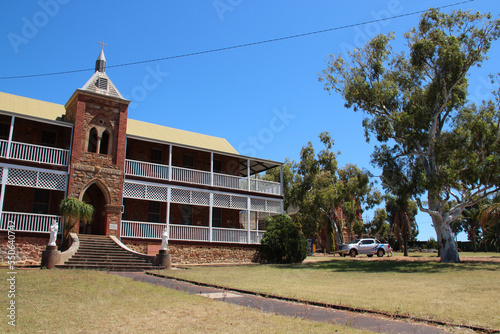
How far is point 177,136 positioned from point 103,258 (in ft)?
38.9

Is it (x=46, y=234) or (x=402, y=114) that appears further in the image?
(x=402, y=114)

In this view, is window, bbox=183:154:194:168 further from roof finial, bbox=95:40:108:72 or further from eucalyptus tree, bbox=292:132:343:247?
eucalyptus tree, bbox=292:132:343:247

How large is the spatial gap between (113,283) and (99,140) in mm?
11129

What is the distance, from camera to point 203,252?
22031mm

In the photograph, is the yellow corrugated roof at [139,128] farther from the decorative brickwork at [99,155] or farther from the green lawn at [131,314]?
the green lawn at [131,314]

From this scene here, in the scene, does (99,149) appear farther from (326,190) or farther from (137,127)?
(326,190)

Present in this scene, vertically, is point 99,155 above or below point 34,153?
above

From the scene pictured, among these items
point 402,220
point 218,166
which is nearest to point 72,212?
point 218,166

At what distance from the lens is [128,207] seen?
850 inches

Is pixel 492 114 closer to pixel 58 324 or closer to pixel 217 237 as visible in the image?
pixel 217 237

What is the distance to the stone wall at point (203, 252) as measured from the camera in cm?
2025

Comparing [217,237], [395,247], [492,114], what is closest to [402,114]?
[492,114]

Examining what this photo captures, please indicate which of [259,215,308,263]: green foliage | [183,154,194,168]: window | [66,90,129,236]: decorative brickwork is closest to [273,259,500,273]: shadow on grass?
[259,215,308,263]: green foliage

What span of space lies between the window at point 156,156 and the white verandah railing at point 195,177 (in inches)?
54.6
